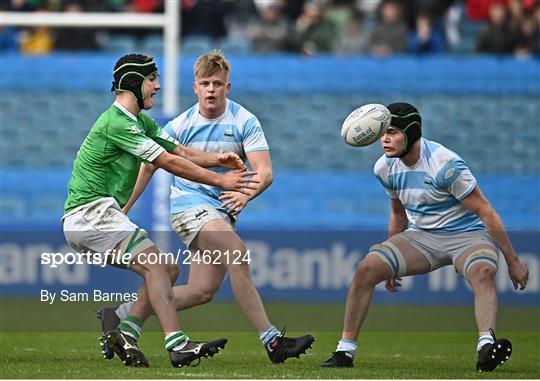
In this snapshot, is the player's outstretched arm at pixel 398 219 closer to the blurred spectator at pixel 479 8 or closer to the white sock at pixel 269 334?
the white sock at pixel 269 334

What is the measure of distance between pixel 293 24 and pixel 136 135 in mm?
12081

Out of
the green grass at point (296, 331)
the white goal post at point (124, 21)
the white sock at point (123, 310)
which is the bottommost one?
the green grass at point (296, 331)

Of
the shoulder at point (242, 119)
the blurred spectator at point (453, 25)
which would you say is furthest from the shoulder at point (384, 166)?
the blurred spectator at point (453, 25)

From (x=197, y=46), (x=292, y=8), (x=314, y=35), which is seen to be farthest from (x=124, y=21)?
(x=292, y=8)

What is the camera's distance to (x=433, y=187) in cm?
987

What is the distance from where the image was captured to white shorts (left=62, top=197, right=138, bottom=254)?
927cm

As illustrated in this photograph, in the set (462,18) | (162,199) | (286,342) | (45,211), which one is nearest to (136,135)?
(286,342)

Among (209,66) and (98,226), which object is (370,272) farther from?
(98,226)

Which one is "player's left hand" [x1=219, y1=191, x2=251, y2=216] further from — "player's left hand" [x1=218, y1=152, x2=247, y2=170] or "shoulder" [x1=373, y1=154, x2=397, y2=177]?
"shoulder" [x1=373, y1=154, x2=397, y2=177]

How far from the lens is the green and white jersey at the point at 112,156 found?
30.3 ft

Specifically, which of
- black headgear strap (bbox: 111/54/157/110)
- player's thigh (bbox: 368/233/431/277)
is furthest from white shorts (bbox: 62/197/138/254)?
player's thigh (bbox: 368/233/431/277)

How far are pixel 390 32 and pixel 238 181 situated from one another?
1158 centimetres

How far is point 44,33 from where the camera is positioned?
20.8 meters

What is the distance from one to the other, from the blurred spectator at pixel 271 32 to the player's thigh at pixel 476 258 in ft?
36.9
